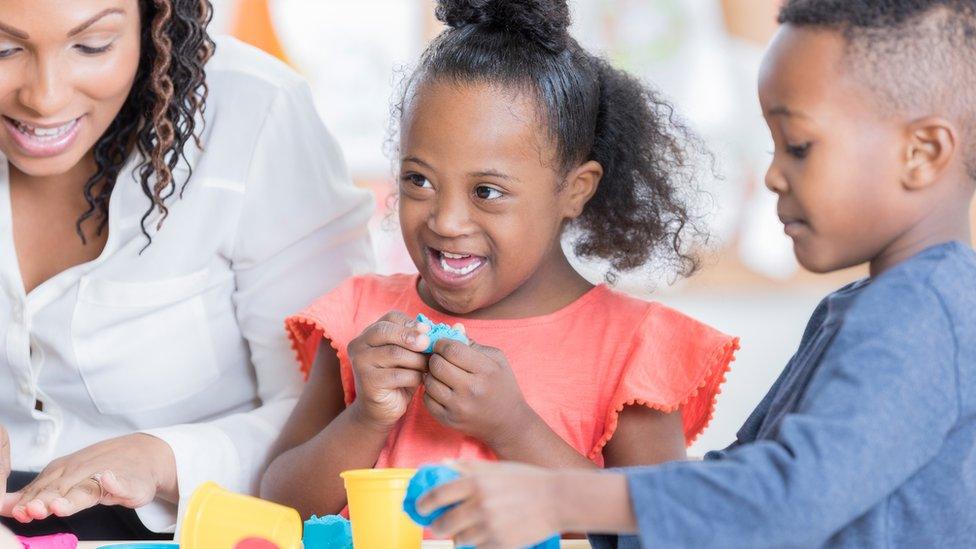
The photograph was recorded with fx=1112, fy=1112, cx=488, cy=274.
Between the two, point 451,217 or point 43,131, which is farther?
point 43,131

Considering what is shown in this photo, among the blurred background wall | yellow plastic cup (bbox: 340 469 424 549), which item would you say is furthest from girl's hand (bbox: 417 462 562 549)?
the blurred background wall

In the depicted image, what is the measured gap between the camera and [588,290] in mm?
1388

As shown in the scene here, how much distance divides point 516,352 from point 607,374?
112mm

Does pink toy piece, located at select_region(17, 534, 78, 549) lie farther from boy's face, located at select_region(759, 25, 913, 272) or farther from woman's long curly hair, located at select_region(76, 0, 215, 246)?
boy's face, located at select_region(759, 25, 913, 272)

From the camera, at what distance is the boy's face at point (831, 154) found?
0.89 metres

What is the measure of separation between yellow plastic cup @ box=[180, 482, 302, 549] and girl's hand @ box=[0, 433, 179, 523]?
239mm

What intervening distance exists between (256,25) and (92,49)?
2985 mm

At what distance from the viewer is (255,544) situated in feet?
3.31

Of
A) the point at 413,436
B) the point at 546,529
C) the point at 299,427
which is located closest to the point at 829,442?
the point at 546,529

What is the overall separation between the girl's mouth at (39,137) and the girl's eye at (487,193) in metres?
0.50

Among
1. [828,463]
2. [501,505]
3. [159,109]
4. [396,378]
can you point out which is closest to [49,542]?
[396,378]

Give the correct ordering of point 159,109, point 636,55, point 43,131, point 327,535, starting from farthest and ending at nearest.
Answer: point 636,55
point 159,109
point 43,131
point 327,535

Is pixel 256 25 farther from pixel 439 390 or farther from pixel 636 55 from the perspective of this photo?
pixel 439 390

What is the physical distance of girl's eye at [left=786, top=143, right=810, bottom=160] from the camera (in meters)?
0.91
